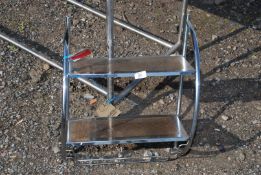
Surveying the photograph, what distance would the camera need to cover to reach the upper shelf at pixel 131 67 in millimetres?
2580

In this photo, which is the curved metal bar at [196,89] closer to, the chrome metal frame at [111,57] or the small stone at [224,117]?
the chrome metal frame at [111,57]

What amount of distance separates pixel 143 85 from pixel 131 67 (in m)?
0.73

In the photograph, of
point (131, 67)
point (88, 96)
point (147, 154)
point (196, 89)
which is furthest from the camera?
point (88, 96)

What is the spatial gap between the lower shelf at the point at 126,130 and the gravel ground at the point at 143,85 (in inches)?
9.4

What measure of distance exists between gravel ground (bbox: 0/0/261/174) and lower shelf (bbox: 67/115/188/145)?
0.78 ft

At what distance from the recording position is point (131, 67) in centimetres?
270

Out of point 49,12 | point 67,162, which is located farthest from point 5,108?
point 49,12

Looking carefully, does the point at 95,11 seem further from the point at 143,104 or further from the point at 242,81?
the point at 242,81

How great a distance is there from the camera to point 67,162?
290 centimetres

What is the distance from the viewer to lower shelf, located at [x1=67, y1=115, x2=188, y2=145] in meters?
Result: 2.69

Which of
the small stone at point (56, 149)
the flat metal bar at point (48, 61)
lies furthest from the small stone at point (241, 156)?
the small stone at point (56, 149)

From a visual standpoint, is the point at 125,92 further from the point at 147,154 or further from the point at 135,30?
the point at 135,30

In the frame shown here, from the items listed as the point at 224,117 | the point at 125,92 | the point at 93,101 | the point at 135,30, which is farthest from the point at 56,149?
the point at 135,30

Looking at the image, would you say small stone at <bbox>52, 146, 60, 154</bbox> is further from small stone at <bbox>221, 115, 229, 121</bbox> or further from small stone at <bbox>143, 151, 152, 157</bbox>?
small stone at <bbox>221, 115, 229, 121</bbox>
